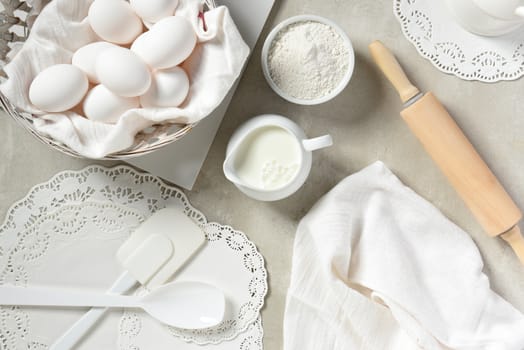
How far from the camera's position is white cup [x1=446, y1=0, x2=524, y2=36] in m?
0.73

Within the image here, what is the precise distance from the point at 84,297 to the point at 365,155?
46 cm

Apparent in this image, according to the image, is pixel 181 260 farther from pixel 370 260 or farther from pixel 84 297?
pixel 370 260

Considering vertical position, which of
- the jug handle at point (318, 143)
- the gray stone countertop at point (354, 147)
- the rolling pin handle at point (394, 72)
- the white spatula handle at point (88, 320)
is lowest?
the white spatula handle at point (88, 320)

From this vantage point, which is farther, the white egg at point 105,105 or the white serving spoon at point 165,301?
the white serving spoon at point 165,301

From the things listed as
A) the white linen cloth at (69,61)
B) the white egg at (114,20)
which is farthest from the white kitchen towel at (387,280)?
the white egg at (114,20)

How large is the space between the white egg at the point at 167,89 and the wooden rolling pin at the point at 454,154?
10.9 inches

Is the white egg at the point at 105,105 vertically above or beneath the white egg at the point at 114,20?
beneath

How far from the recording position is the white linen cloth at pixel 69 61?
0.73 metres

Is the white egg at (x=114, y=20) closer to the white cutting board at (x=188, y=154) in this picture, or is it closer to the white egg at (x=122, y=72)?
the white egg at (x=122, y=72)

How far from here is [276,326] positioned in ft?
2.94

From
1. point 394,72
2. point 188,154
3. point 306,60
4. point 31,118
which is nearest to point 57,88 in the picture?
point 31,118

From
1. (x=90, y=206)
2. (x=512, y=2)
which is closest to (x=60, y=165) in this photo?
(x=90, y=206)

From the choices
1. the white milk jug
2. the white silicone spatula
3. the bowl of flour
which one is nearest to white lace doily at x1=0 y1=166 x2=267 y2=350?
the white silicone spatula

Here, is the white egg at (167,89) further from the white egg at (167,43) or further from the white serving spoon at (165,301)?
the white serving spoon at (165,301)
